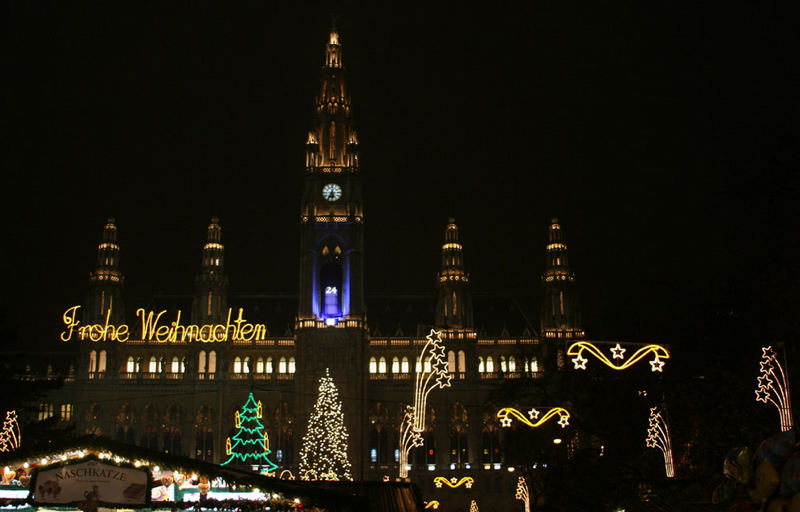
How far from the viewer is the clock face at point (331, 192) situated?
9612cm

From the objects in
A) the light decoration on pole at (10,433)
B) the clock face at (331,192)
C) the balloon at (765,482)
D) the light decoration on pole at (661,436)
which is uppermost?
the clock face at (331,192)

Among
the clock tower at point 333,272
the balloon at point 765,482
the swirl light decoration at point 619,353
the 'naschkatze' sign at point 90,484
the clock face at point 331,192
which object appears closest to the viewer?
the balloon at point 765,482

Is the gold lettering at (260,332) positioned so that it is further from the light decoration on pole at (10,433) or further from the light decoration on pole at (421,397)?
the light decoration on pole at (421,397)

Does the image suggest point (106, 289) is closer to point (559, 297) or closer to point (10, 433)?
point (10, 433)

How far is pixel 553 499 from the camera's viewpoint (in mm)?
32125

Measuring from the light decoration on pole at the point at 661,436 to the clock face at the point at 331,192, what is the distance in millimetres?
60912

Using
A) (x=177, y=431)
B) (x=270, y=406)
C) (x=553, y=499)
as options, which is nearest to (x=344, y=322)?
(x=270, y=406)

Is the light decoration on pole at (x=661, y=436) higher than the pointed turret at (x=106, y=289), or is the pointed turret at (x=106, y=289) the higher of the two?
the pointed turret at (x=106, y=289)

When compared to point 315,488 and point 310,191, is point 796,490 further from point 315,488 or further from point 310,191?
point 310,191

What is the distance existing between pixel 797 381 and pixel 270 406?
70.1 m

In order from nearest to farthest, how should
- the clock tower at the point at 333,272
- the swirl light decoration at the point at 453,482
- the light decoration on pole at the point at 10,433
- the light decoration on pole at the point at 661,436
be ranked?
the light decoration on pole at the point at 661,436 → the light decoration on pole at the point at 10,433 → the swirl light decoration at the point at 453,482 → the clock tower at the point at 333,272

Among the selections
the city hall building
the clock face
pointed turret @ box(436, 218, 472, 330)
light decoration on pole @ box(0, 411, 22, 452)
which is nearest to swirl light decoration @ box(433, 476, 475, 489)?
the city hall building

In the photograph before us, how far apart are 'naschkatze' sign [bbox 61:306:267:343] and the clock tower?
282 inches

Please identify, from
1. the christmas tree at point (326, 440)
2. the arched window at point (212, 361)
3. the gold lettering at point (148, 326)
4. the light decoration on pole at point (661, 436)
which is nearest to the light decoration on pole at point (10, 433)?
the christmas tree at point (326, 440)
